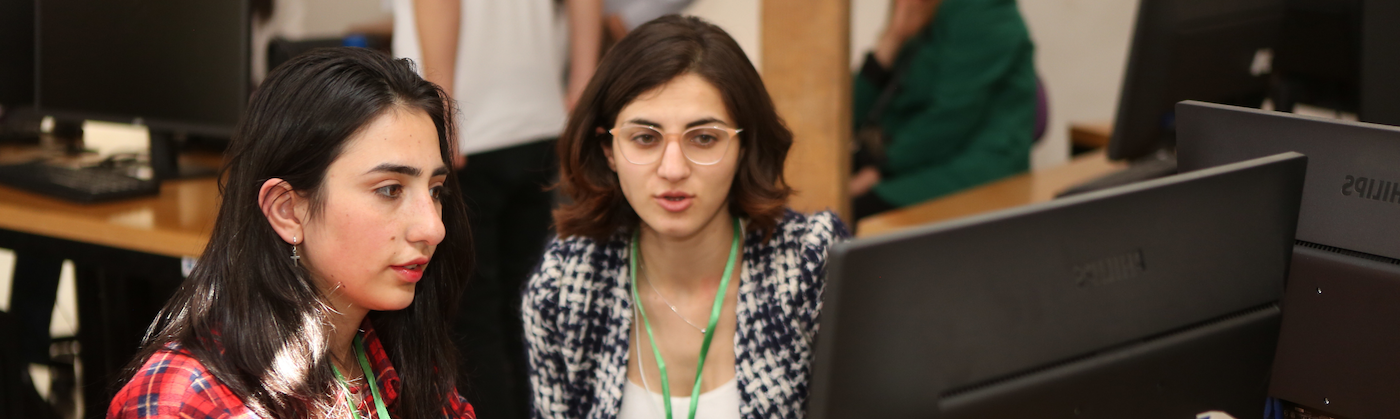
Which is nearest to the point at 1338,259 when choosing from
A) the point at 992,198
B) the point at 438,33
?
the point at 992,198

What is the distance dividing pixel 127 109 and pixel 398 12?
0.73 m

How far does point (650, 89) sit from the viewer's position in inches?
56.4

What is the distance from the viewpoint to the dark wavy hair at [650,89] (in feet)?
4.72

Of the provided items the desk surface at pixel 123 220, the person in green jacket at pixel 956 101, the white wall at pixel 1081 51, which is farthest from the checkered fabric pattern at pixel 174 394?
the white wall at pixel 1081 51

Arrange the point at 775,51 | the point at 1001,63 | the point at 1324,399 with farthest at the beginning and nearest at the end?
the point at 1001,63, the point at 775,51, the point at 1324,399

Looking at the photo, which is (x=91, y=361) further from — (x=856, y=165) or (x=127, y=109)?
(x=856, y=165)

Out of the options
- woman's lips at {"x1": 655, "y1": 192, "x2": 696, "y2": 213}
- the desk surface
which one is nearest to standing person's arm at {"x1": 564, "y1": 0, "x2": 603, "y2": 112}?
the desk surface

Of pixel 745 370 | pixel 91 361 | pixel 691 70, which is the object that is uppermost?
pixel 691 70

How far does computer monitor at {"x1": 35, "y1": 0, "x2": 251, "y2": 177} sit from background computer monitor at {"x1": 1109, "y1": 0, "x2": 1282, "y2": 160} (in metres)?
1.83

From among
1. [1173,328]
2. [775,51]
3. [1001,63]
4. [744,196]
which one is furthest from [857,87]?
[1173,328]

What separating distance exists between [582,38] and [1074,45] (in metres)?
2.88

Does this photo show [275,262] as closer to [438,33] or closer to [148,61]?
[438,33]

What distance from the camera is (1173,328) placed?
86 cm

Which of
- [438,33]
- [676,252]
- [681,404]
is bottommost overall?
[681,404]
